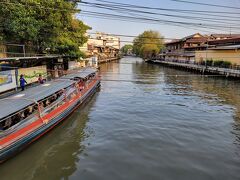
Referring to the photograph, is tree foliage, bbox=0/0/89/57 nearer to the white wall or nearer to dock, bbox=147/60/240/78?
the white wall

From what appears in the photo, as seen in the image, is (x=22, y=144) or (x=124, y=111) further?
(x=124, y=111)

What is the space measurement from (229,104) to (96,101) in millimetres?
11548

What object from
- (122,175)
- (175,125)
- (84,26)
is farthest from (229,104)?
(84,26)

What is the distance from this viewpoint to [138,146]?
10.6 meters

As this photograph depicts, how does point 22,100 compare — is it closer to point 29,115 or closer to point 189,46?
point 29,115

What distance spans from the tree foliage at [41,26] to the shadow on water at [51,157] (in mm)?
8119

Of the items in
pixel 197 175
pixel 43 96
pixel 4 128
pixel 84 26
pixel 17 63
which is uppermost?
pixel 84 26

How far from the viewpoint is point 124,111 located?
16.5 m

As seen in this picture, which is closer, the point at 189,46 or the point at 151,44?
the point at 189,46

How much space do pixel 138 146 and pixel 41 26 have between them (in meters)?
17.9

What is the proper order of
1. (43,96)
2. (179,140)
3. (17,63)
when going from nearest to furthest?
(179,140) < (43,96) < (17,63)

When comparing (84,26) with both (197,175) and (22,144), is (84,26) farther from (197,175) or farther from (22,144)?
(197,175)

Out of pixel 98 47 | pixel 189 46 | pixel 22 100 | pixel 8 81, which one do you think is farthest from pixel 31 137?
pixel 98 47

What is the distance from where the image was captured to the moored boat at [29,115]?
9.12 metres
